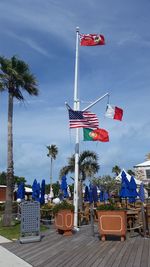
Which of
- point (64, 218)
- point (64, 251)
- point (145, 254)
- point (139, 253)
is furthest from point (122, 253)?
point (64, 218)

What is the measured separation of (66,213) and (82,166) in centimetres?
2334

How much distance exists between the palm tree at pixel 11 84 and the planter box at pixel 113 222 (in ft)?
27.7

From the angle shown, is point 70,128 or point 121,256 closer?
point 121,256

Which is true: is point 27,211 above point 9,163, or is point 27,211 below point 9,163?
below

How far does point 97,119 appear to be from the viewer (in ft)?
53.4

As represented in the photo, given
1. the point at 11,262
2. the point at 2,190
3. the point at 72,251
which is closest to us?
the point at 11,262

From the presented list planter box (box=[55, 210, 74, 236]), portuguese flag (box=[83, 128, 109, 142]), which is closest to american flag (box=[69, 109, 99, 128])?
portuguese flag (box=[83, 128, 109, 142])

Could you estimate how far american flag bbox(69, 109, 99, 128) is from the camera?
15.7 m

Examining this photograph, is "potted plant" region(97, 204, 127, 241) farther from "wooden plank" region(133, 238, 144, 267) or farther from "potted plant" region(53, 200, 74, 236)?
"potted plant" region(53, 200, 74, 236)

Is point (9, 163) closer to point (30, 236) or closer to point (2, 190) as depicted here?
point (30, 236)

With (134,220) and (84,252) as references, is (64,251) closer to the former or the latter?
(84,252)

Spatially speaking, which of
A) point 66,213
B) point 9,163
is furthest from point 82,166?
point 66,213

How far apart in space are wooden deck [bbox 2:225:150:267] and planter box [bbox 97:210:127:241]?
274 millimetres

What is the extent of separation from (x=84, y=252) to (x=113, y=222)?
2013 millimetres
